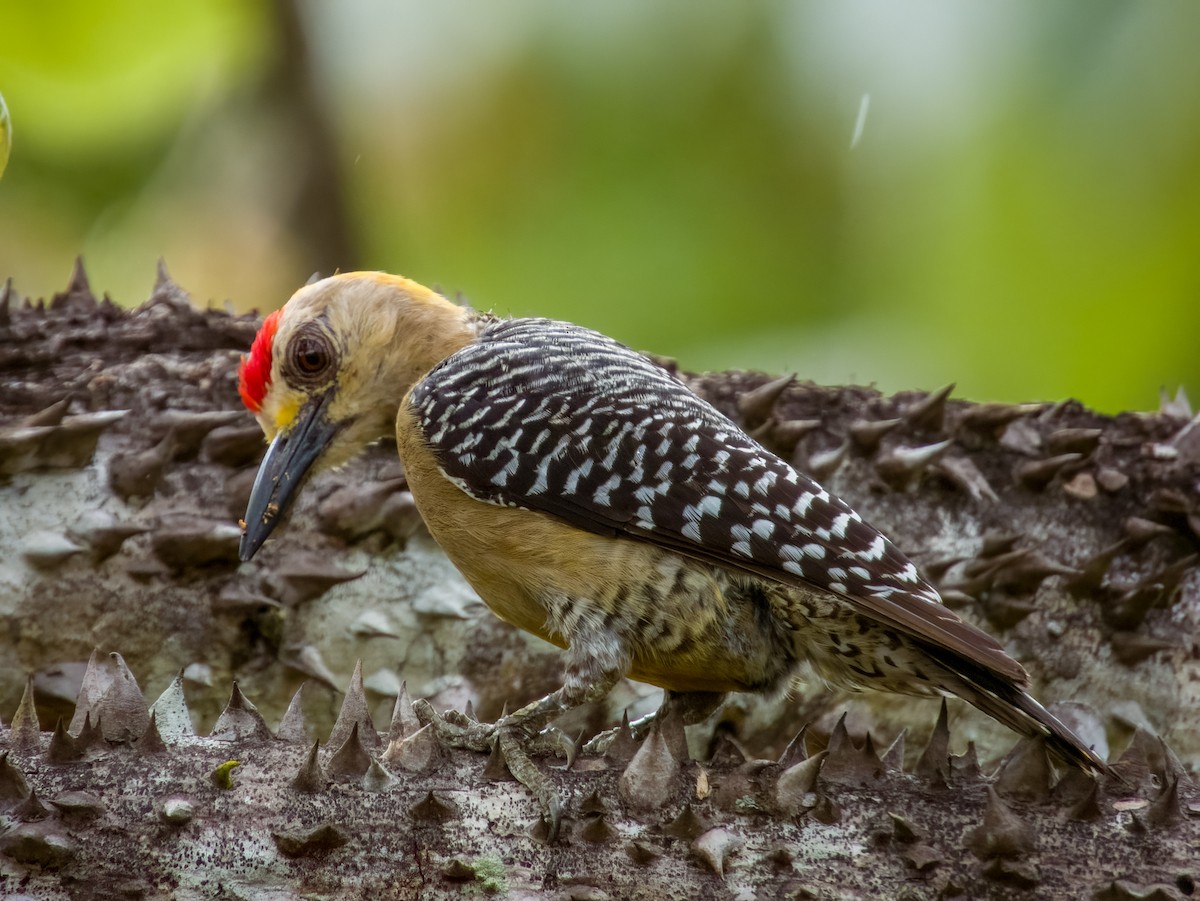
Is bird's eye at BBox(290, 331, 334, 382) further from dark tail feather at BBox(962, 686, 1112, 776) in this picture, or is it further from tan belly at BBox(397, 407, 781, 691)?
dark tail feather at BBox(962, 686, 1112, 776)

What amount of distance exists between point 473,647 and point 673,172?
428 cm

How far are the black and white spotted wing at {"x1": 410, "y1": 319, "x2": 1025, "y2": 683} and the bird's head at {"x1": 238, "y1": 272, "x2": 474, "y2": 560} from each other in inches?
13.7

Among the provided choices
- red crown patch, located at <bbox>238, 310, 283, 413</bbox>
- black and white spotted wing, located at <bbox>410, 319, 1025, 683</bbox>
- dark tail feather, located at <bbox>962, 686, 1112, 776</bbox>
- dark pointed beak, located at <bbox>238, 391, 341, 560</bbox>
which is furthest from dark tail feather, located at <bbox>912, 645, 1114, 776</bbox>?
red crown patch, located at <bbox>238, 310, 283, 413</bbox>

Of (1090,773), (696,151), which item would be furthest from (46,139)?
(1090,773)

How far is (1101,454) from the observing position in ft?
14.5

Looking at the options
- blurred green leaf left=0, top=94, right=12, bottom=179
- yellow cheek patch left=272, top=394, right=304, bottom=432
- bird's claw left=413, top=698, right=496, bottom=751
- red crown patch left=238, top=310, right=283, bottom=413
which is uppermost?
blurred green leaf left=0, top=94, right=12, bottom=179

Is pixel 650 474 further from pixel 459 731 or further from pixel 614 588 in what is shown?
pixel 459 731

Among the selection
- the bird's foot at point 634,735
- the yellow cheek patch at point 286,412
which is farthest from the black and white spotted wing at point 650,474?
the bird's foot at point 634,735

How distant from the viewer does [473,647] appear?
13.7ft

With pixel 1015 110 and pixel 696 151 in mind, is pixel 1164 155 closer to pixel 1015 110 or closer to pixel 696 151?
pixel 1015 110

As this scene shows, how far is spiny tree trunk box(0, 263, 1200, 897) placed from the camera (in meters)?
2.92

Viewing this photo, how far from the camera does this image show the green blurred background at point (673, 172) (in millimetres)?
6633

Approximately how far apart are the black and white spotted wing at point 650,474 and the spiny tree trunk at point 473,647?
43 centimetres

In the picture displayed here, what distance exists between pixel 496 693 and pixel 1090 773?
74.6 inches
